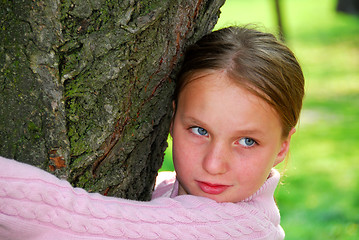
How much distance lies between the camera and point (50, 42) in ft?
5.32

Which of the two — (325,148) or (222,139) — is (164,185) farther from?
(325,148)

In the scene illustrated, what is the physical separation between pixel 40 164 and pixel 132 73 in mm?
452

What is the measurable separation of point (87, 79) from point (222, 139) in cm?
54

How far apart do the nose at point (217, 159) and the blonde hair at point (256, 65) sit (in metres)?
0.25

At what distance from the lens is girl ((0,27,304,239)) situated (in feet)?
5.25

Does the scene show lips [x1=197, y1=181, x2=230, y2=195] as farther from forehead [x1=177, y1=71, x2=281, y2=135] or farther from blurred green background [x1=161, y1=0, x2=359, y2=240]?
blurred green background [x1=161, y1=0, x2=359, y2=240]

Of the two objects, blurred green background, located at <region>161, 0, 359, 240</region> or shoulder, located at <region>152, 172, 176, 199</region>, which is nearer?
shoulder, located at <region>152, 172, 176, 199</region>

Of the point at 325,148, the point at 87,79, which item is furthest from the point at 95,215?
the point at 325,148

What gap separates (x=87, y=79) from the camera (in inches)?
68.1

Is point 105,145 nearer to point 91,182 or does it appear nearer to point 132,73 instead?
point 91,182

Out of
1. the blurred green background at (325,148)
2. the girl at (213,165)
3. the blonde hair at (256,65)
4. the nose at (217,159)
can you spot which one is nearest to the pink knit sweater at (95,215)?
the girl at (213,165)

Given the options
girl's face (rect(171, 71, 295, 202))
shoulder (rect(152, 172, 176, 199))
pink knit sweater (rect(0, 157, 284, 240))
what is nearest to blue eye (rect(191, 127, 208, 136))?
girl's face (rect(171, 71, 295, 202))

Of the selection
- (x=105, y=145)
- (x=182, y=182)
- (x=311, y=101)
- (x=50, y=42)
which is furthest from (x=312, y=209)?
(x=311, y=101)

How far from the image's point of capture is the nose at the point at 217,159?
1.88 meters
